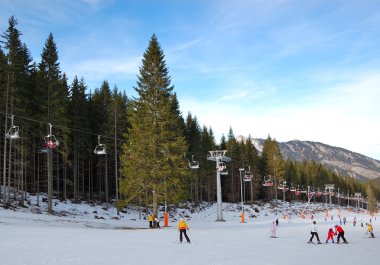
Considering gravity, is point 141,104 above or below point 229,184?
above

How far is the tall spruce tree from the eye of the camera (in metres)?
36.7

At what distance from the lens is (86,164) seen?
6338 centimetres

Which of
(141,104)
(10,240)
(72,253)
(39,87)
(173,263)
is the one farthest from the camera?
(39,87)

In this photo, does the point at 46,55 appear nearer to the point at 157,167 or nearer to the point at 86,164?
the point at 157,167

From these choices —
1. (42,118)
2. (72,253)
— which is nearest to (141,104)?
(42,118)

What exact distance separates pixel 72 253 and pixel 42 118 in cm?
2818

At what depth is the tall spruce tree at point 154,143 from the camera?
120 feet

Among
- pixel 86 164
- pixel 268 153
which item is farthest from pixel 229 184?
pixel 86 164

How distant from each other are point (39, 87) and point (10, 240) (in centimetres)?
2587

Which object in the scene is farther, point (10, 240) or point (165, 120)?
point (165, 120)

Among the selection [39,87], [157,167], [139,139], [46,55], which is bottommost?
[157,167]

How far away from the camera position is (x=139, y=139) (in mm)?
37531

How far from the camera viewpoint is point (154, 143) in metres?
37.2

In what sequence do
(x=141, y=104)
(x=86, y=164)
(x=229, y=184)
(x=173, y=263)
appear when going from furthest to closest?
(x=229, y=184)
(x=86, y=164)
(x=141, y=104)
(x=173, y=263)
